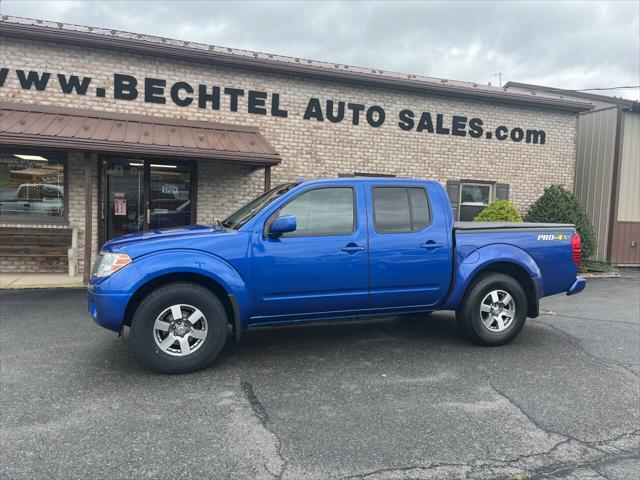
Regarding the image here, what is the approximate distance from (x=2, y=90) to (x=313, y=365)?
8561 mm

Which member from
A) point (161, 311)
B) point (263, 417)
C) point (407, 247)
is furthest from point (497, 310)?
point (161, 311)

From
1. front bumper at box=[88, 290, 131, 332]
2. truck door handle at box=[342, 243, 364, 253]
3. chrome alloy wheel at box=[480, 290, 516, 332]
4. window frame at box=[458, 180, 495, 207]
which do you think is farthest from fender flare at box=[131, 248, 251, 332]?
window frame at box=[458, 180, 495, 207]

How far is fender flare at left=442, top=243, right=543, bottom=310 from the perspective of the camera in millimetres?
5266

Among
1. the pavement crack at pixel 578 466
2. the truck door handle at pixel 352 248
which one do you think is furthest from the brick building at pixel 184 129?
the pavement crack at pixel 578 466

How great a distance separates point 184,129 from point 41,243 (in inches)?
144

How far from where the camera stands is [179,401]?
388 centimetres

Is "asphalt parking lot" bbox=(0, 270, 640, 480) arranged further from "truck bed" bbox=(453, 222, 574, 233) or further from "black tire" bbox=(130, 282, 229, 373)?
"truck bed" bbox=(453, 222, 574, 233)

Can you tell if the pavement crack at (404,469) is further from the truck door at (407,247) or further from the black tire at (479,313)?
the black tire at (479,313)

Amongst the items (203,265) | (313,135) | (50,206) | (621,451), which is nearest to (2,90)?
(50,206)

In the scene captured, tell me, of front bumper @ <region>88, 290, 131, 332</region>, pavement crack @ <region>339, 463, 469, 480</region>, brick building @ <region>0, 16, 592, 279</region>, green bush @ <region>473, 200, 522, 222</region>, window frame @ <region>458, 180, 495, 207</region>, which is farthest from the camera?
window frame @ <region>458, 180, 495, 207</region>

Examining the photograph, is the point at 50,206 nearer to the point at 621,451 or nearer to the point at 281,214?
the point at 281,214

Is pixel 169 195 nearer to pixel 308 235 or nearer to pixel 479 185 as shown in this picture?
pixel 308 235

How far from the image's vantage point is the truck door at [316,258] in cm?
462

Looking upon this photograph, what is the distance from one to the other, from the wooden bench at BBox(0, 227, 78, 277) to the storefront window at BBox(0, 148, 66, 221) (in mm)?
283
